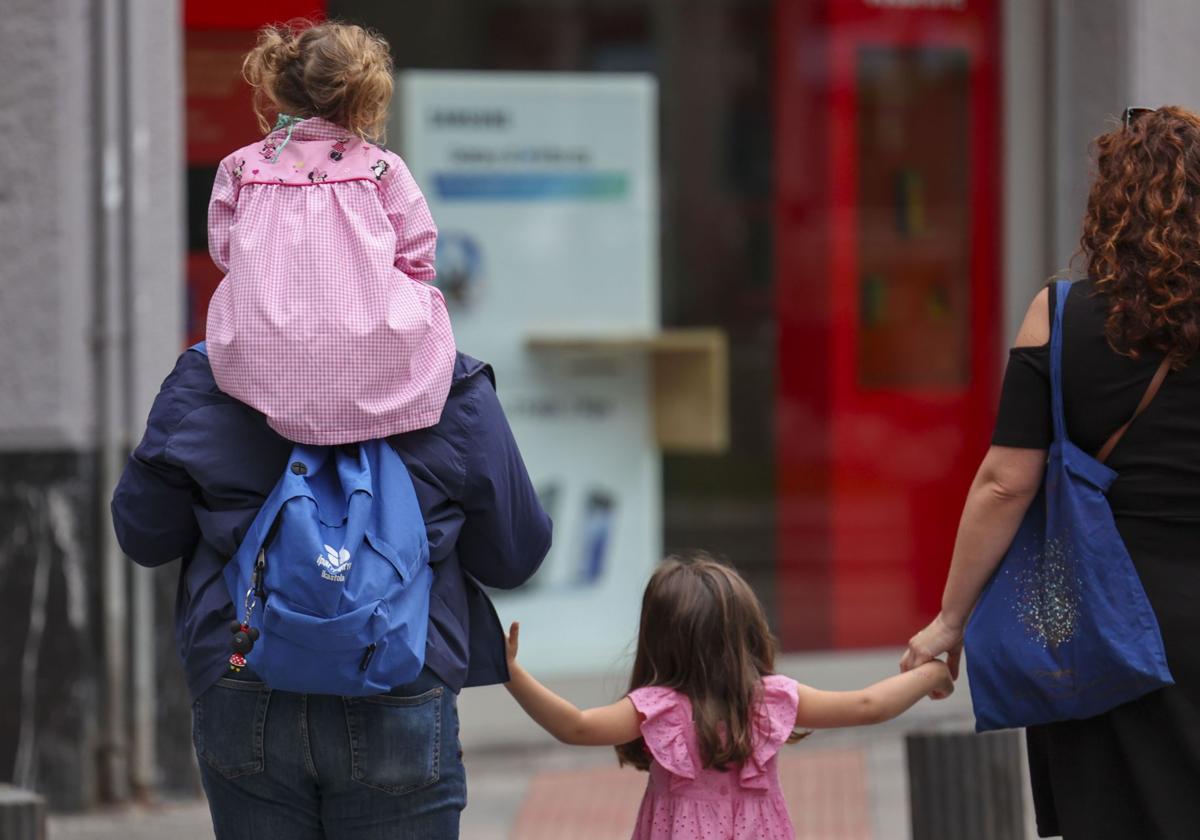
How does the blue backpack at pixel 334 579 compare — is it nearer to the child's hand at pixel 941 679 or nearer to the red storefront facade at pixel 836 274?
the child's hand at pixel 941 679

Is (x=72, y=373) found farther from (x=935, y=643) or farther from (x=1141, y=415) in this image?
(x=1141, y=415)

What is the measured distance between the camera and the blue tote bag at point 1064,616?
2.97 metres

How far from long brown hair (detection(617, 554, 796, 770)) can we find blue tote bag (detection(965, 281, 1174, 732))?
1.31 feet

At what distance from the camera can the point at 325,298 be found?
2.69 meters

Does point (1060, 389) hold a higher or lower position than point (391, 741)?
higher

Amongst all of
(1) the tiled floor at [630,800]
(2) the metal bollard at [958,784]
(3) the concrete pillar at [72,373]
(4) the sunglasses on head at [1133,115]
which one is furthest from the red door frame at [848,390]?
(4) the sunglasses on head at [1133,115]

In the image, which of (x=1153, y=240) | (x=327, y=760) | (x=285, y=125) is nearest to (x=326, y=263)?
(x=285, y=125)

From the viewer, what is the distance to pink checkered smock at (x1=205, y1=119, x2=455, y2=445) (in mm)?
2664

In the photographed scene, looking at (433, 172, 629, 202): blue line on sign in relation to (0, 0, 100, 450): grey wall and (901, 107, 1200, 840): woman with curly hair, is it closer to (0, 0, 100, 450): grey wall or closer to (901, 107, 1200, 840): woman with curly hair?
(0, 0, 100, 450): grey wall

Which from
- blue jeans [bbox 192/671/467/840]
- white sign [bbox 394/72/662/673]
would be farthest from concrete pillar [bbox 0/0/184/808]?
blue jeans [bbox 192/671/467/840]

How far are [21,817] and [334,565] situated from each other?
5.16 feet

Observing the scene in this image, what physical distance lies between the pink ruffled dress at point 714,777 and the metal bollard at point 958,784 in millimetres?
1188

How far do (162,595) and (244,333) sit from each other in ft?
10.9

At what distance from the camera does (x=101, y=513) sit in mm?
5703
